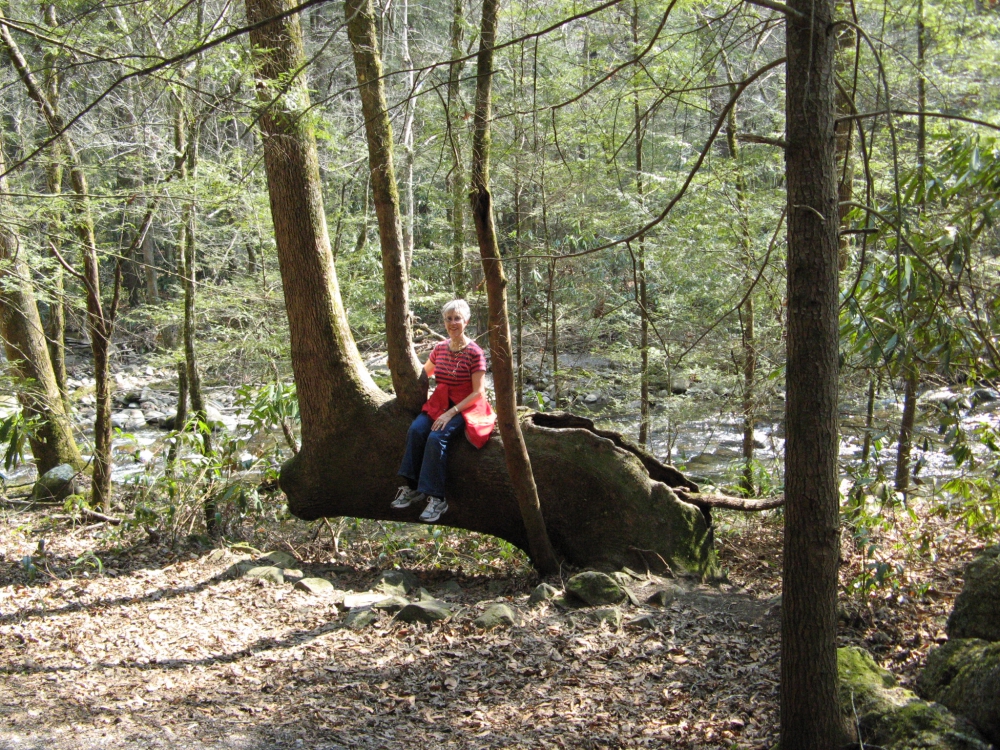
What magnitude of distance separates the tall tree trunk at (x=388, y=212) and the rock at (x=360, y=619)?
1670 millimetres

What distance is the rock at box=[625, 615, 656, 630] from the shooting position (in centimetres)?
489

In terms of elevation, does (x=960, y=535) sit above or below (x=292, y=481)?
below

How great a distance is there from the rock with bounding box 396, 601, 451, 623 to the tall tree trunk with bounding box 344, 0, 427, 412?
1.64m

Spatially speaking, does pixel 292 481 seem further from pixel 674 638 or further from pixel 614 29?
pixel 614 29

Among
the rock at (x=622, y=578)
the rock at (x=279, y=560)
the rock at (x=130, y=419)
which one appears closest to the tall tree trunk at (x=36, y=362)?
the rock at (x=279, y=560)

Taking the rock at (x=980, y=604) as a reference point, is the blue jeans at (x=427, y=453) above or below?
above

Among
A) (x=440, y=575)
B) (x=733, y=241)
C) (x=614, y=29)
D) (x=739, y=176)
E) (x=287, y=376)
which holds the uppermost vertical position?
(x=614, y=29)

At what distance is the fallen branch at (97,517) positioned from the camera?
7.61 metres

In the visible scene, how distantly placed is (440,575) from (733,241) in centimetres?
489

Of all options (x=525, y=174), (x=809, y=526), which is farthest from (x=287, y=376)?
(x=809, y=526)

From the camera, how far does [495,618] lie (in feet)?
16.8

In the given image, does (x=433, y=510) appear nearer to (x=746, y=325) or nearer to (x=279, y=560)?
(x=279, y=560)

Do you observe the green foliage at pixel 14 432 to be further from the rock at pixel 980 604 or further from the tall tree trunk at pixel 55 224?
the rock at pixel 980 604

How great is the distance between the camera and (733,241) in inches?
334
